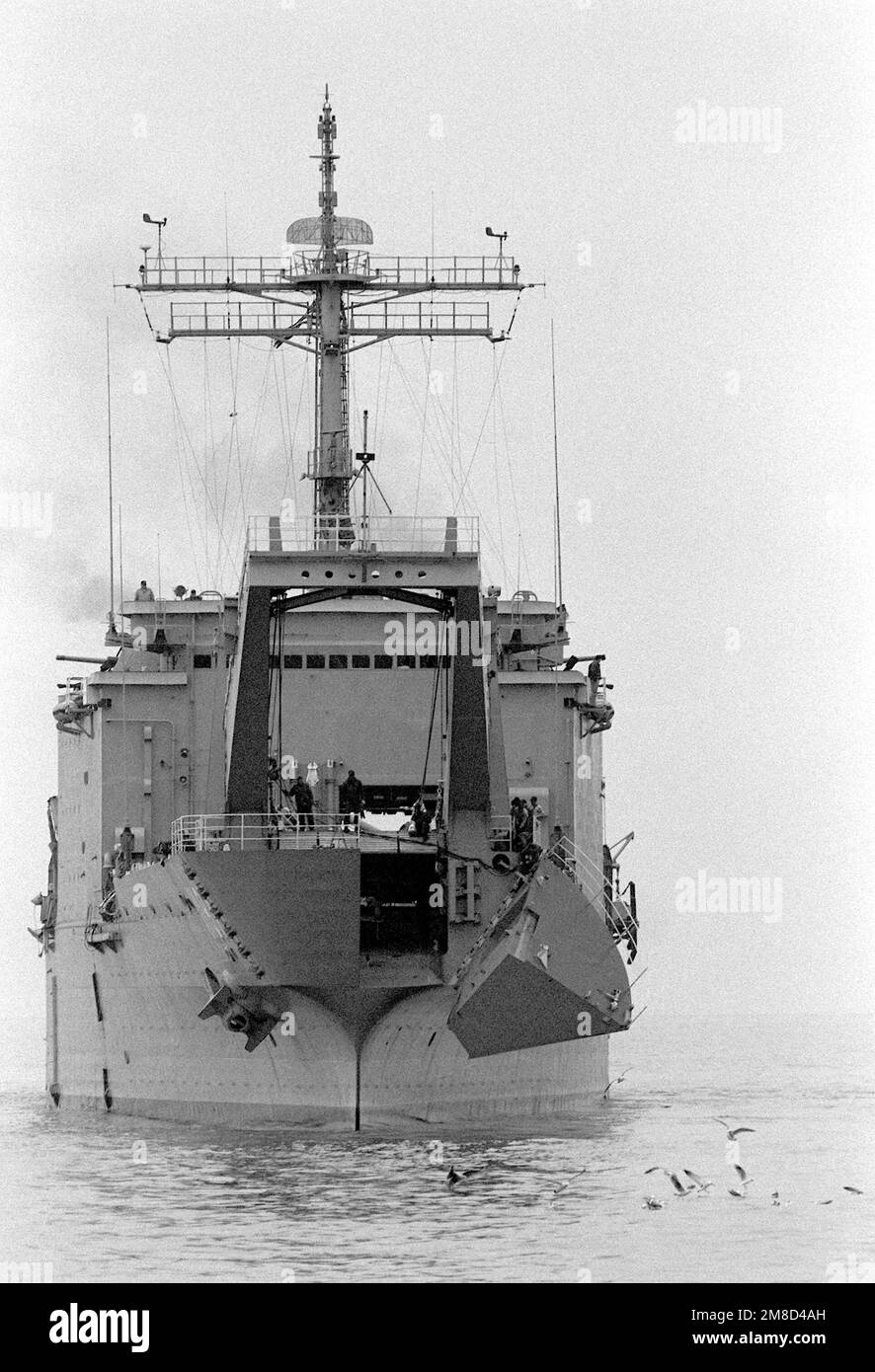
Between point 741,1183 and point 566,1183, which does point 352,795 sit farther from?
point 741,1183

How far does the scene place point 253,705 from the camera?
94.8ft

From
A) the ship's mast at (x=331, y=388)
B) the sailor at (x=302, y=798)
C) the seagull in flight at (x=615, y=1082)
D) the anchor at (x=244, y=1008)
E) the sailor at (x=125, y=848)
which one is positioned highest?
the ship's mast at (x=331, y=388)

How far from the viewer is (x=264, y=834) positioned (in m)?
29.7

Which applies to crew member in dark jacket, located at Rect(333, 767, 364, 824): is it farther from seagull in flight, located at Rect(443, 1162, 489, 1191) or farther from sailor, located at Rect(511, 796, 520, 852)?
seagull in flight, located at Rect(443, 1162, 489, 1191)

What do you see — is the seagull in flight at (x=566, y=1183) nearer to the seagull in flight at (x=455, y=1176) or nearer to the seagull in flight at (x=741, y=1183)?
the seagull in flight at (x=455, y=1176)

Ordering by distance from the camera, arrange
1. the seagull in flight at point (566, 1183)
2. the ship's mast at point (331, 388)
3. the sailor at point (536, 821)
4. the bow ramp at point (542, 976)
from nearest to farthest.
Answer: the seagull in flight at point (566, 1183), the bow ramp at point (542, 976), the sailor at point (536, 821), the ship's mast at point (331, 388)

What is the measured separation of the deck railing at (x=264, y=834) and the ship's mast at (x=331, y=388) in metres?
6.09

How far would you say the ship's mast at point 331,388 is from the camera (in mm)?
35250

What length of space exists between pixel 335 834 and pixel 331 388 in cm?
820

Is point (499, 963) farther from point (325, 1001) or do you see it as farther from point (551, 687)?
point (551, 687)

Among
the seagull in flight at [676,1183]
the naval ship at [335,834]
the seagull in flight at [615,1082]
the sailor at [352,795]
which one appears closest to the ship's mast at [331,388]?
the naval ship at [335,834]
